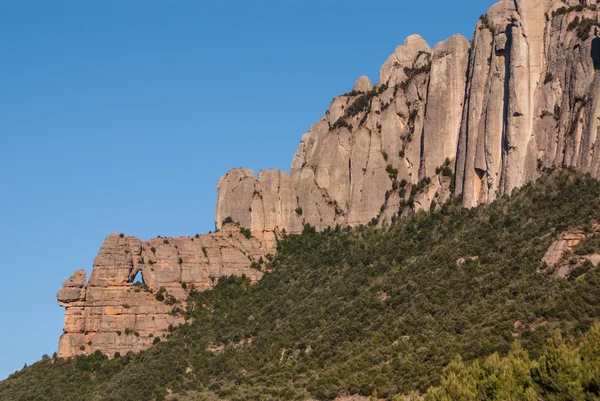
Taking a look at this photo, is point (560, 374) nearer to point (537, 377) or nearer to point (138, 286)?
point (537, 377)

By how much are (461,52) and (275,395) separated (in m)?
44.9

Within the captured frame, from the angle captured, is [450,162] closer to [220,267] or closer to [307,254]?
[307,254]

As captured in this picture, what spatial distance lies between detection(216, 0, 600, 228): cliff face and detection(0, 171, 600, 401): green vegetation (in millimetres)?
2918

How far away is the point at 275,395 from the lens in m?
105

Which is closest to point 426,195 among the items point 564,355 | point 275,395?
point 275,395

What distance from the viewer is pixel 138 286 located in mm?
132750

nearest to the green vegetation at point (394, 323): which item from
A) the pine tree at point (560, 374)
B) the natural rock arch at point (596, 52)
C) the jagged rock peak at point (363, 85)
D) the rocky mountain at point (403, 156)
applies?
the pine tree at point (560, 374)

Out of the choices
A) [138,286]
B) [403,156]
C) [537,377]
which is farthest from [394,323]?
[138,286]

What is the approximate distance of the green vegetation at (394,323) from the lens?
8962 cm

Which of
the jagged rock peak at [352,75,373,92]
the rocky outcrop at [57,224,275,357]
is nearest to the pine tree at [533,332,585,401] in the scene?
the rocky outcrop at [57,224,275,357]

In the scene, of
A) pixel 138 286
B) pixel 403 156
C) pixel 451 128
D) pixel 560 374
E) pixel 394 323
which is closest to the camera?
pixel 560 374

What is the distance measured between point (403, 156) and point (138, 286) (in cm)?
2937

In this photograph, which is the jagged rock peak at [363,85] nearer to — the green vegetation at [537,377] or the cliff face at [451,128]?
the cliff face at [451,128]

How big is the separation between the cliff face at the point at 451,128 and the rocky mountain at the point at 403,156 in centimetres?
13
